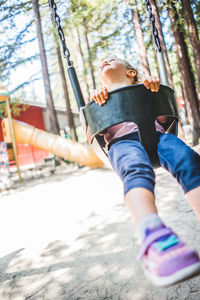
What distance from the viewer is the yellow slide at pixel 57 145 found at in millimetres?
8297

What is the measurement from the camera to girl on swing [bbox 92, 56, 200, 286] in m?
0.89

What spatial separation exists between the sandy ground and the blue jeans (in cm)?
104

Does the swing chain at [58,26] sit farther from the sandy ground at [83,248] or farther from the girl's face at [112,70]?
the sandy ground at [83,248]

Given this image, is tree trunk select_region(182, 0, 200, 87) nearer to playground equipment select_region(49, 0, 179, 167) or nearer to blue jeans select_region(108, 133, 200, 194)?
playground equipment select_region(49, 0, 179, 167)

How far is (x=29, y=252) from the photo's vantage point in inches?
120

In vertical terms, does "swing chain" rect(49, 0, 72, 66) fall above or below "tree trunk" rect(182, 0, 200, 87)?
below

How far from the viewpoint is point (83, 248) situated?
288 centimetres

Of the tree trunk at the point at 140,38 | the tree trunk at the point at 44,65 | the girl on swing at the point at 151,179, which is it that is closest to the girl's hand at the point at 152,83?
the girl on swing at the point at 151,179

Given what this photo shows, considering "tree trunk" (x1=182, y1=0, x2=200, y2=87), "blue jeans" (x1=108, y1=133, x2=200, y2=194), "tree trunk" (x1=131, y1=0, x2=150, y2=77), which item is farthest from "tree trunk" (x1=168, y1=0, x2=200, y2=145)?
"blue jeans" (x1=108, y1=133, x2=200, y2=194)

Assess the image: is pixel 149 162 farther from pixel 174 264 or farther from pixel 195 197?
pixel 174 264

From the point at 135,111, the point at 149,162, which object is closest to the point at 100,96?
the point at 135,111

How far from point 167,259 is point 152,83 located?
918 mm

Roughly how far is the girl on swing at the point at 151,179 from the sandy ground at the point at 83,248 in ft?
3.50

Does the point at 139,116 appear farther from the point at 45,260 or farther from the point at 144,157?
the point at 45,260
